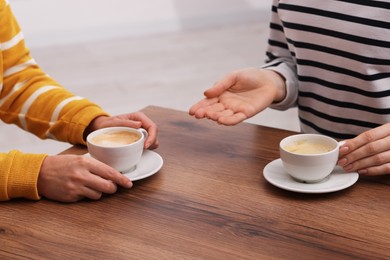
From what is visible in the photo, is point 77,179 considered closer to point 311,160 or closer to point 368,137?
point 311,160

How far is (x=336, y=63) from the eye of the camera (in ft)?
4.72

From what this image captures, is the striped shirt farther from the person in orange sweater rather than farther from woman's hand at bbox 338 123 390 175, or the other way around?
the person in orange sweater

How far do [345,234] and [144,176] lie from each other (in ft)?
1.20

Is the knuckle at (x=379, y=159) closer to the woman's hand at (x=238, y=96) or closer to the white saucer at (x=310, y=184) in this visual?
the white saucer at (x=310, y=184)

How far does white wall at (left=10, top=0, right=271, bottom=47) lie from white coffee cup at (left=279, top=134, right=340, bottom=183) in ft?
13.2

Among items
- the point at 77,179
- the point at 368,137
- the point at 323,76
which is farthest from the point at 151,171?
the point at 323,76

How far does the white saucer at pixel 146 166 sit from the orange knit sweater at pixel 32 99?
14cm

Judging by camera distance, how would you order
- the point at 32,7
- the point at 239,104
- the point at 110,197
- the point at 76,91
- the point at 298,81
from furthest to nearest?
the point at 32,7
the point at 76,91
the point at 298,81
the point at 239,104
the point at 110,197

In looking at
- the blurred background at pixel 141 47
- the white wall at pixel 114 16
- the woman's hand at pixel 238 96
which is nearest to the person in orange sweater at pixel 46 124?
the woman's hand at pixel 238 96

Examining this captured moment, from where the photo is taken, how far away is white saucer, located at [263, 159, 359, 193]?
1094 mm

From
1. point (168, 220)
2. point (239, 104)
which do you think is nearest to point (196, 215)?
point (168, 220)

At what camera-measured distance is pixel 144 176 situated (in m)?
1.16

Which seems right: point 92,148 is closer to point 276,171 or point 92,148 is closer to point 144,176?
point 144,176

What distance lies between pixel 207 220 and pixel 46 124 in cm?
55
